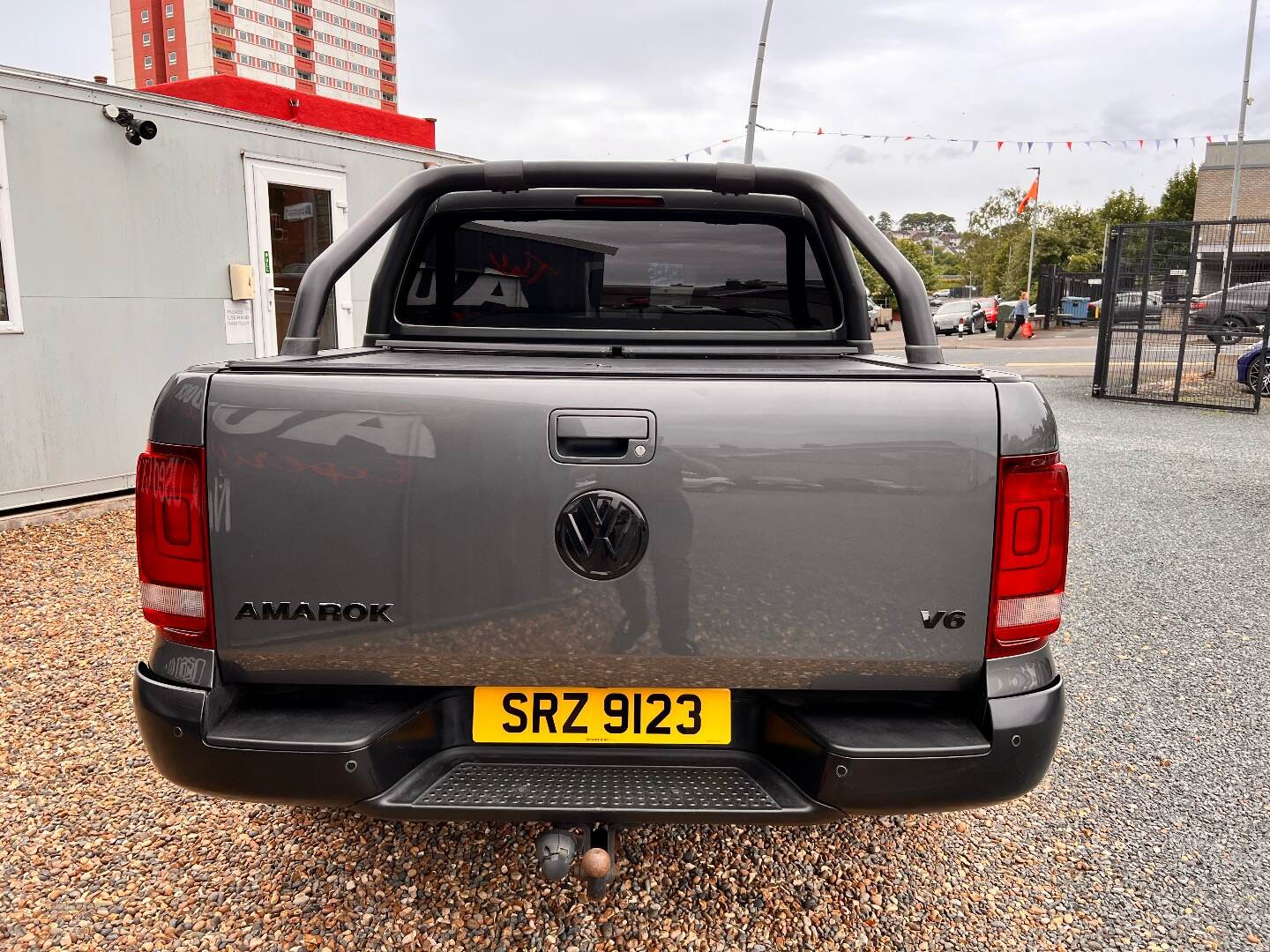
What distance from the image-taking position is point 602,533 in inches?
71.2

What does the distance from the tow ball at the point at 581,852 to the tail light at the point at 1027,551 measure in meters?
0.93

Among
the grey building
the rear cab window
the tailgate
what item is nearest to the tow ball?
the tailgate

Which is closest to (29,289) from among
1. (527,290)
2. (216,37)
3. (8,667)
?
(8,667)

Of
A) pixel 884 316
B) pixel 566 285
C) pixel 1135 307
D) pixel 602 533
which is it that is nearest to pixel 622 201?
pixel 566 285

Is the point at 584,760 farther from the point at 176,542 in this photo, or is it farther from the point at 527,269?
the point at 527,269

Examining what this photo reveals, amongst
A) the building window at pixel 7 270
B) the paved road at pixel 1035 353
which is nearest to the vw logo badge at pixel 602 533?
the building window at pixel 7 270

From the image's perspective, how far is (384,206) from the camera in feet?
8.96

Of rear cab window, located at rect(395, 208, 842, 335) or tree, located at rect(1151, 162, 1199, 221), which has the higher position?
tree, located at rect(1151, 162, 1199, 221)

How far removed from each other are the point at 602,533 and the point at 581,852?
785 millimetres

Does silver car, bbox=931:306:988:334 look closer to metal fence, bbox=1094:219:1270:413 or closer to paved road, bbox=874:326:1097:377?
paved road, bbox=874:326:1097:377

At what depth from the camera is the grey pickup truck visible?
1808 mm

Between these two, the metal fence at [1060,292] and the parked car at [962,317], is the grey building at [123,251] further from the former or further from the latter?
the parked car at [962,317]

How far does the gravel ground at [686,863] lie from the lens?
240cm

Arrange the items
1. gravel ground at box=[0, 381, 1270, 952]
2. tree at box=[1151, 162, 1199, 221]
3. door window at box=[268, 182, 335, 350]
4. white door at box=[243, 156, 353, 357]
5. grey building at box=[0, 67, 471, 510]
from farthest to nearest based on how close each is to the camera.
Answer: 1. tree at box=[1151, 162, 1199, 221]
2. door window at box=[268, 182, 335, 350]
3. white door at box=[243, 156, 353, 357]
4. grey building at box=[0, 67, 471, 510]
5. gravel ground at box=[0, 381, 1270, 952]
